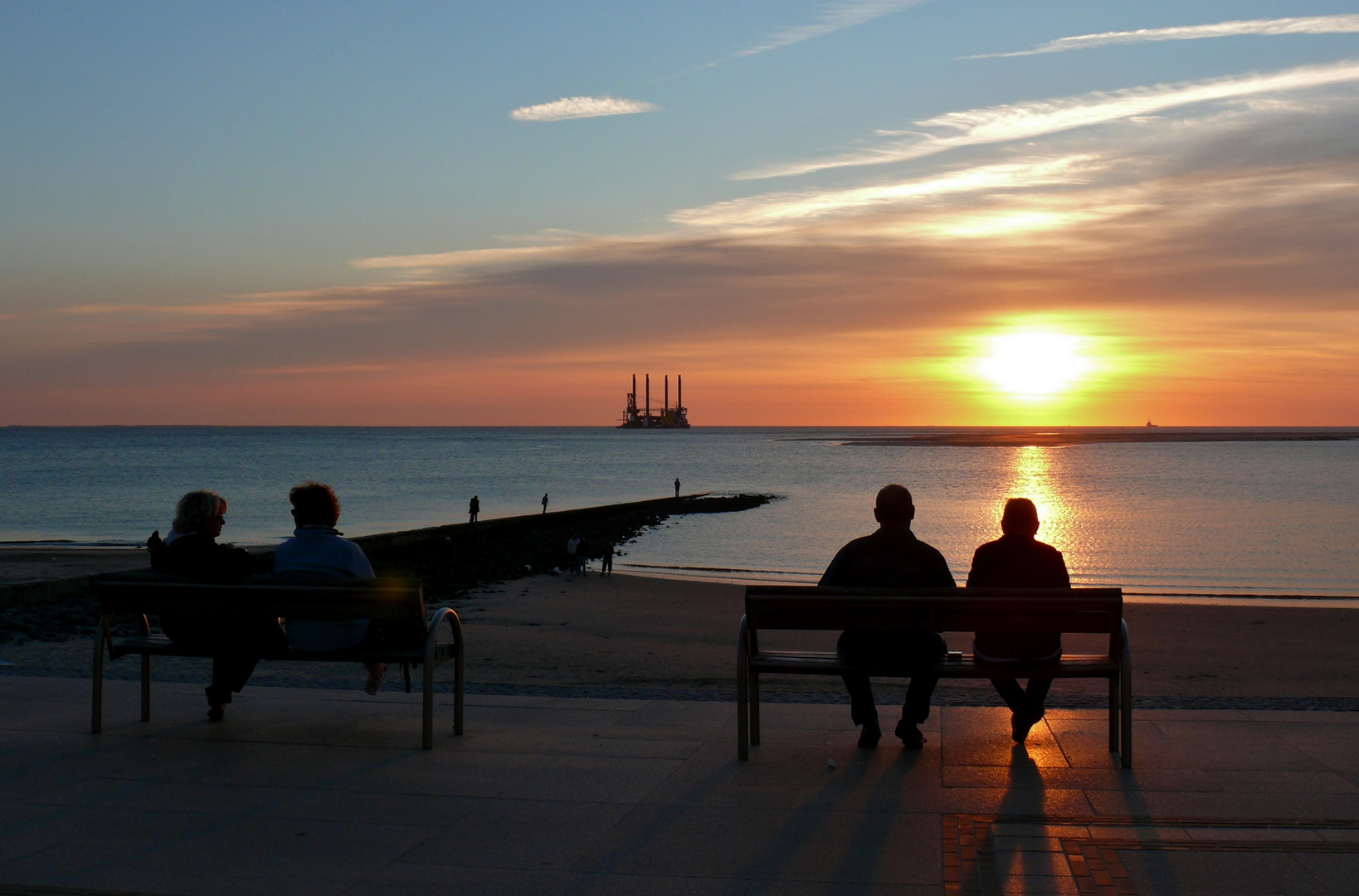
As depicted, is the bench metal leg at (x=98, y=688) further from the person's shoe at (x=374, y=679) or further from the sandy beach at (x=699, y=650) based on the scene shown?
the sandy beach at (x=699, y=650)

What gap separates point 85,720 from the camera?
6.37 metres

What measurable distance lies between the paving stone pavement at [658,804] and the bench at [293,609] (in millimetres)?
435

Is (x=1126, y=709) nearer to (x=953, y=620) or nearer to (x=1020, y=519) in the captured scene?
(x=953, y=620)

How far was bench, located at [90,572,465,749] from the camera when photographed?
18.5ft

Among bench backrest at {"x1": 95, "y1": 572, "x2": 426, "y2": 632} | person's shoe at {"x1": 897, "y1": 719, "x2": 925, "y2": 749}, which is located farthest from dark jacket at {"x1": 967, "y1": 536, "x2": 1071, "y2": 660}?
bench backrest at {"x1": 95, "y1": 572, "x2": 426, "y2": 632}

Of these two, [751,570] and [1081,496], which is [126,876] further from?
[1081,496]

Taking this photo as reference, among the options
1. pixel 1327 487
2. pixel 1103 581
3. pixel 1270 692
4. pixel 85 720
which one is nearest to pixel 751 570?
pixel 1103 581

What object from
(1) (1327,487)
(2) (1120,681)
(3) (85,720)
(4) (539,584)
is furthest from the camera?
(1) (1327,487)

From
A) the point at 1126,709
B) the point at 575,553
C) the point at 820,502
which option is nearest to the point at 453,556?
the point at 575,553

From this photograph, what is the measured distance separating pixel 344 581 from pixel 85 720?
189cm

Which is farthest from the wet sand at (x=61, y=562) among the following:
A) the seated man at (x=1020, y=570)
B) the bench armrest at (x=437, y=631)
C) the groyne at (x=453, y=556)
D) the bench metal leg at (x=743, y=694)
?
the seated man at (x=1020, y=570)

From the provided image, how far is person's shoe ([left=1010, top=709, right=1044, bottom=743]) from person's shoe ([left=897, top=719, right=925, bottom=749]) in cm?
50

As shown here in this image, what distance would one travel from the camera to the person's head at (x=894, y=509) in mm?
5758

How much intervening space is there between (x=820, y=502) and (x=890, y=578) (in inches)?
2186
